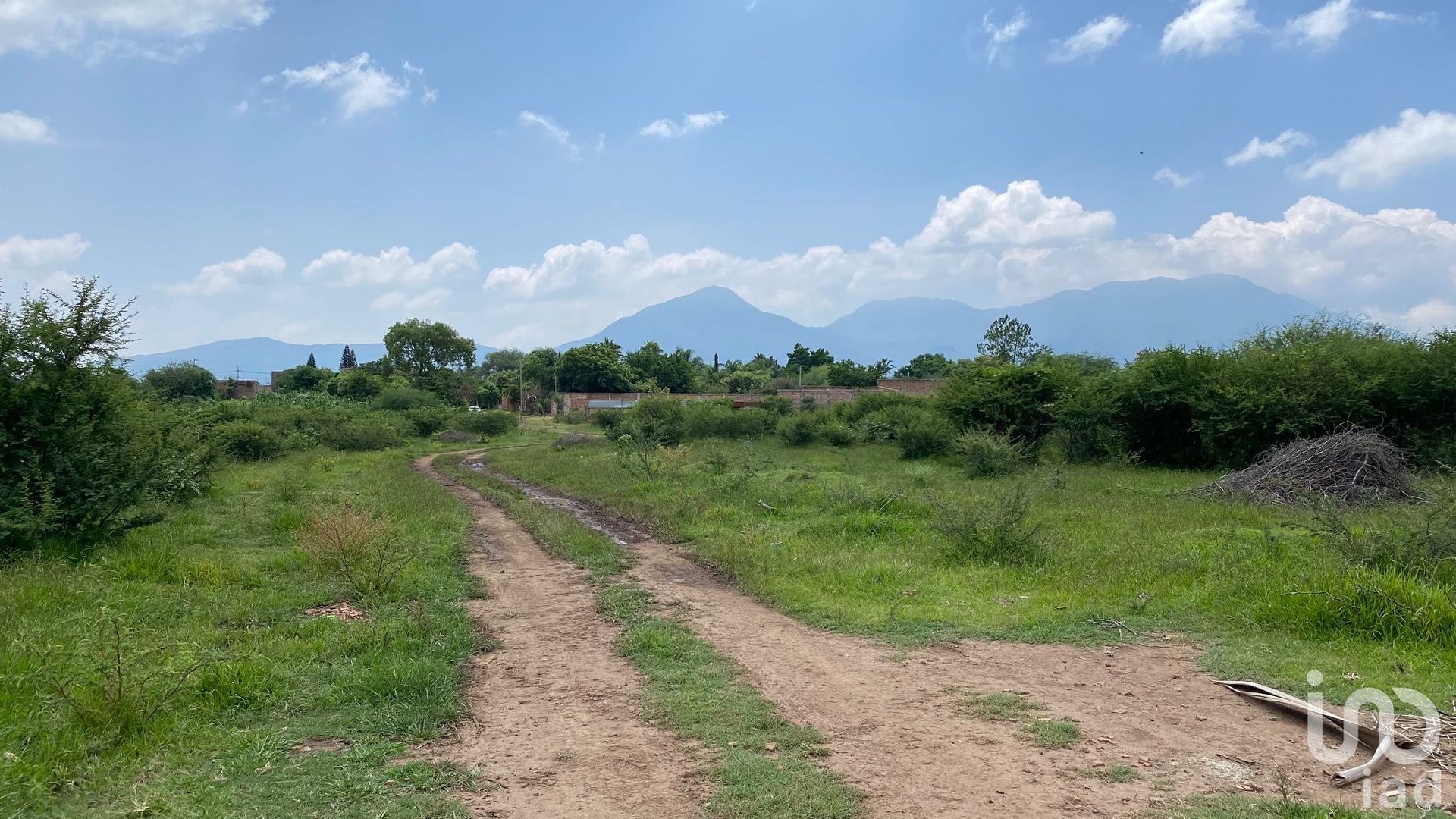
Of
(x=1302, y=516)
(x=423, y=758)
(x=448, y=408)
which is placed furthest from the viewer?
(x=448, y=408)

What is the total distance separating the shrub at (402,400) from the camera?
5184cm

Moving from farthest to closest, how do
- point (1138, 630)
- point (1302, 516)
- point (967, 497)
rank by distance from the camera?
1. point (967, 497)
2. point (1302, 516)
3. point (1138, 630)

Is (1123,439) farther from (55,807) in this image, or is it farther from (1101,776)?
(55,807)

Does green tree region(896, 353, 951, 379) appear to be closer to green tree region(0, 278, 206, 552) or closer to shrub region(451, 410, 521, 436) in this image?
shrub region(451, 410, 521, 436)

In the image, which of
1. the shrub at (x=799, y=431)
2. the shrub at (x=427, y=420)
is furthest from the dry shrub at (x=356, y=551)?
the shrub at (x=427, y=420)

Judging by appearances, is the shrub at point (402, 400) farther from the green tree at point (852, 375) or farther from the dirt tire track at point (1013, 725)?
the dirt tire track at point (1013, 725)

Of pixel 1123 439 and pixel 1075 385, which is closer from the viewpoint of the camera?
pixel 1123 439

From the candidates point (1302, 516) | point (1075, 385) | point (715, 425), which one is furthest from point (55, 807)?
point (715, 425)

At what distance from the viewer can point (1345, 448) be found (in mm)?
13797

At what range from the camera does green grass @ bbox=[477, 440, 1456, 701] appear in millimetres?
5852

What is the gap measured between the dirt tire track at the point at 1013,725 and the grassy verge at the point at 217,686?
2.17m

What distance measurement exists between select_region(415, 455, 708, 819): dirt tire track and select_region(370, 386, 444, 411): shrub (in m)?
47.5

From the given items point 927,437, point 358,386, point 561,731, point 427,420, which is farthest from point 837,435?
point 358,386

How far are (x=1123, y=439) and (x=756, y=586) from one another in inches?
657
